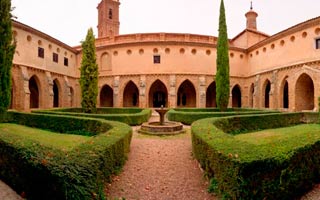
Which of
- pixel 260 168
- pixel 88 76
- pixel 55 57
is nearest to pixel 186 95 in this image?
pixel 88 76

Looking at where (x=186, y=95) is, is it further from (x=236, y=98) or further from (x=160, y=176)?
(x=160, y=176)

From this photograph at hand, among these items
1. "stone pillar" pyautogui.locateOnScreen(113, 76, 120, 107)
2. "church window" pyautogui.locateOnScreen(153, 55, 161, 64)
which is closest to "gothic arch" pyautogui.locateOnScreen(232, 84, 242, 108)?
"church window" pyautogui.locateOnScreen(153, 55, 161, 64)

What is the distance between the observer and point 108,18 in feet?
154

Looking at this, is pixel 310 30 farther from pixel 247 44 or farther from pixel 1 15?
pixel 1 15

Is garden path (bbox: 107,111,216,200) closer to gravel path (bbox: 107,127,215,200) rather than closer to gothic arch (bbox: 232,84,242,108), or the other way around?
gravel path (bbox: 107,127,215,200)

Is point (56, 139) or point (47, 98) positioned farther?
point (47, 98)

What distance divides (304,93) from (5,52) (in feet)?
80.3

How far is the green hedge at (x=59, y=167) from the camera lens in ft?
11.3

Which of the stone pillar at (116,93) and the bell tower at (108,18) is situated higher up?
the bell tower at (108,18)

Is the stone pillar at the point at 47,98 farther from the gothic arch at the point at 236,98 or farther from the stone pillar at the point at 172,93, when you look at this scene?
the gothic arch at the point at 236,98

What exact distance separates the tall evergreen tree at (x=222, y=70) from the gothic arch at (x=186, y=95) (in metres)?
9.19

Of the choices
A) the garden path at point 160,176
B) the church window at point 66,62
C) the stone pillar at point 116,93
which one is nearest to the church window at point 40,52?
the church window at point 66,62

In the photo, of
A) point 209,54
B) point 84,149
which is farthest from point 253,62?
point 84,149

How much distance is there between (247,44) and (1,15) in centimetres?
2707
